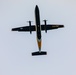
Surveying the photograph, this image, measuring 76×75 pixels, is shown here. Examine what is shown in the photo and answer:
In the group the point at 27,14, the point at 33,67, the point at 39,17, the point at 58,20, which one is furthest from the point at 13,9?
the point at 33,67

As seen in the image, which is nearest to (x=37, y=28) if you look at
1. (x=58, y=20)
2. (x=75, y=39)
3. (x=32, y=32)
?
(x=32, y=32)

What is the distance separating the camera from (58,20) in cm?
317

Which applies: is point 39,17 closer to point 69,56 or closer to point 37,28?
point 37,28

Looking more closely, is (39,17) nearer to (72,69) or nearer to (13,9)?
(13,9)

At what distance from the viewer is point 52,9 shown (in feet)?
10.5

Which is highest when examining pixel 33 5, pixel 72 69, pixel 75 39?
pixel 33 5

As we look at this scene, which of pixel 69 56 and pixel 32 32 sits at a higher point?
pixel 32 32

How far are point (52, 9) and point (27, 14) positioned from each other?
34 cm

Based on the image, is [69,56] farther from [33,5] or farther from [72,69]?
[33,5]

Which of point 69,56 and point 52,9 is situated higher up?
point 52,9

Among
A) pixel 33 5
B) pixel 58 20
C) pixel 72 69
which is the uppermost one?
pixel 33 5

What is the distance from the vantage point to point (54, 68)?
310 cm

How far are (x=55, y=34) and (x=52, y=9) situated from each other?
13.2 inches

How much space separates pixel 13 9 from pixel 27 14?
0.66 feet
